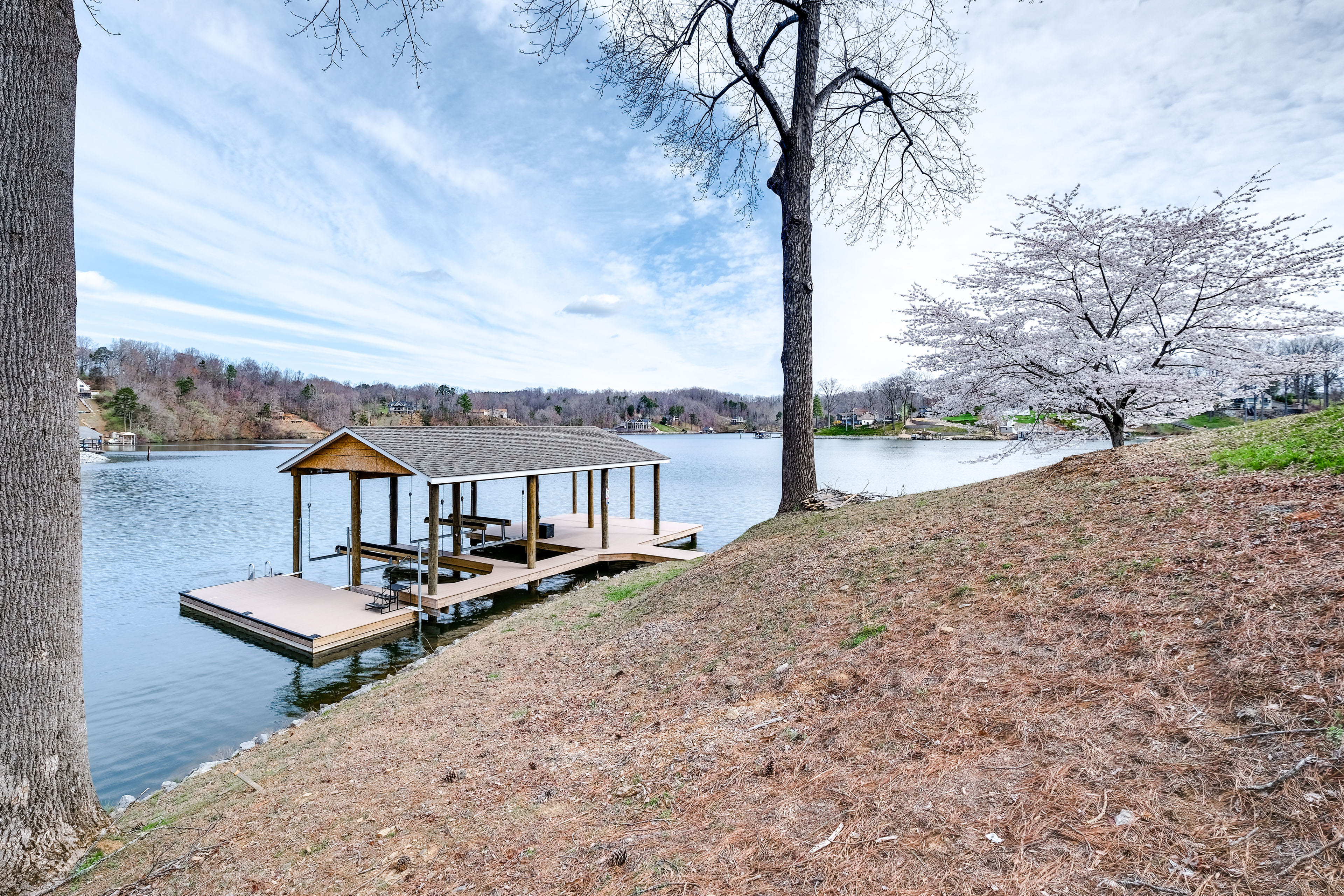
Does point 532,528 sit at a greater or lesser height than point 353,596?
greater

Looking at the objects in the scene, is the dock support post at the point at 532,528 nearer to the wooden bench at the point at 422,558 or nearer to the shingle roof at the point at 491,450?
the shingle roof at the point at 491,450

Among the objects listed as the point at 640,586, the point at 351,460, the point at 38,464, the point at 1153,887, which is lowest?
the point at 640,586

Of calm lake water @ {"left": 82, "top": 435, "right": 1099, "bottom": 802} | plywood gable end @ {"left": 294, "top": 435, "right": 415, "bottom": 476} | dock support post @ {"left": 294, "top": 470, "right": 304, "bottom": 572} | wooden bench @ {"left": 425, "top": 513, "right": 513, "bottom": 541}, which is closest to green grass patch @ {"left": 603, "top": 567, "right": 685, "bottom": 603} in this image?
calm lake water @ {"left": 82, "top": 435, "right": 1099, "bottom": 802}

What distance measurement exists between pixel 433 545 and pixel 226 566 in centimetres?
854

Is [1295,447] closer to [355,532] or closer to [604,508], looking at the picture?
[604,508]

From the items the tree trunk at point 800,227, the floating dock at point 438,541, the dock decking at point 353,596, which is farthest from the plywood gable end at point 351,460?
the tree trunk at point 800,227

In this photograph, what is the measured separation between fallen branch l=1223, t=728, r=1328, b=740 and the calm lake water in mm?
8692

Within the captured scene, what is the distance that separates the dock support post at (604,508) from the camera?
15320mm

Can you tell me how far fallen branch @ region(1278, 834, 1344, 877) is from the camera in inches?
63.6

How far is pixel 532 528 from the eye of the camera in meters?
14.1

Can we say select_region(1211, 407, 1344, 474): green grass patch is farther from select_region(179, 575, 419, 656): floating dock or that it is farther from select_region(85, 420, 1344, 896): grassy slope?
select_region(179, 575, 419, 656): floating dock

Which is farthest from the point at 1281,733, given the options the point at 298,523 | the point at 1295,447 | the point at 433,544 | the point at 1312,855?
the point at 298,523

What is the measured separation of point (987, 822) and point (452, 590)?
11.8 metres

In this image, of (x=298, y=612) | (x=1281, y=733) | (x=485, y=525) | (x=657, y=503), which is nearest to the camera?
(x=1281, y=733)
